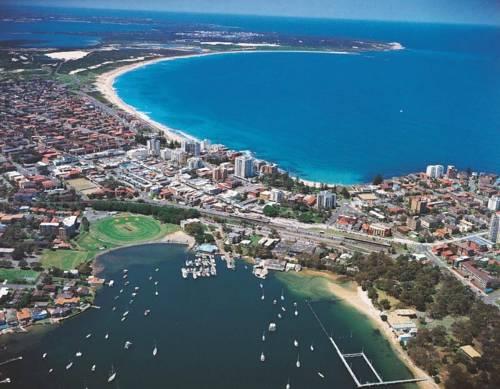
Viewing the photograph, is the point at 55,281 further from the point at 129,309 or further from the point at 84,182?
the point at 84,182

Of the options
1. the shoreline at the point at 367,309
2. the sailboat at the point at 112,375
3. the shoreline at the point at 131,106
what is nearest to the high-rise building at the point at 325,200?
the shoreline at the point at 131,106

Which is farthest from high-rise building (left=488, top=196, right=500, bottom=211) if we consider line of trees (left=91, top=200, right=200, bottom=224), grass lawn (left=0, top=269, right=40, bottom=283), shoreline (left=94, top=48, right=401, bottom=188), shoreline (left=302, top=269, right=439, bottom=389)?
grass lawn (left=0, top=269, right=40, bottom=283)

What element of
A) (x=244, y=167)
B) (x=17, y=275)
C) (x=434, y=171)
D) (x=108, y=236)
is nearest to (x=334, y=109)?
(x=434, y=171)

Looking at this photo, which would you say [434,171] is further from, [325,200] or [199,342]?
[199,342]

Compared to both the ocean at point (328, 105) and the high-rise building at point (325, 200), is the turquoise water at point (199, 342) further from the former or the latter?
the ocean at point (328, 105)

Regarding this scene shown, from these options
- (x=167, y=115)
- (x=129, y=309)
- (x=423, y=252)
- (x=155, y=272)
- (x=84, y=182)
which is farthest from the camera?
(x=167, y=115)

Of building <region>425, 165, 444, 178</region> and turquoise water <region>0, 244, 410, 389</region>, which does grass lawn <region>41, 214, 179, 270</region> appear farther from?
building <region>425, 165, 444, 178</region>

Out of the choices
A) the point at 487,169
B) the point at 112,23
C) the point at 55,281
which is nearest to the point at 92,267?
the point at 55,281
